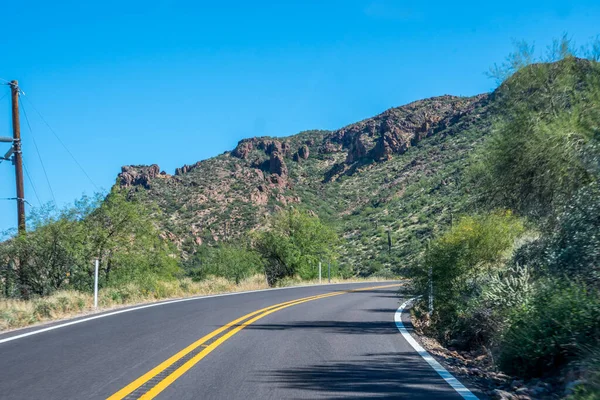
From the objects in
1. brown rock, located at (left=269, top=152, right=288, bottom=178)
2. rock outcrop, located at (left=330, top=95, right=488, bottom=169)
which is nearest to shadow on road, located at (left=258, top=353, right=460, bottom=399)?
rock outcrop, located at (left=330, top=95, right=488, bottom=169)

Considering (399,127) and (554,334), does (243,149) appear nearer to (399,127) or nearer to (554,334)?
(399,127)

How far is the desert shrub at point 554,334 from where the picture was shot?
23.3 ft

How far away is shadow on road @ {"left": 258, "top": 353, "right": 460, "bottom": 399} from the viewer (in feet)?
21.0

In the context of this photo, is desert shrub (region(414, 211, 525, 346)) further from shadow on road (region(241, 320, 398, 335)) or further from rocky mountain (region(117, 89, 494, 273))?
rocky mountain (region(117, 89, 494, 273))

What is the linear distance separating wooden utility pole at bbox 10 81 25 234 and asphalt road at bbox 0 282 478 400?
951cm

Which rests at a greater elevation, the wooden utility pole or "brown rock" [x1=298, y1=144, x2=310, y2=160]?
"brown rock" [x1=298, y1=144, x2=310, y2=160]

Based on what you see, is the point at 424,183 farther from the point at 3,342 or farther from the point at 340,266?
the point at 3,342

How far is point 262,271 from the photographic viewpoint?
3938 centimetres

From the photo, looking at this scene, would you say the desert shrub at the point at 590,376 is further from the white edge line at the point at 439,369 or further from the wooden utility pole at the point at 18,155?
the wooden utility pole at the point at 18,155

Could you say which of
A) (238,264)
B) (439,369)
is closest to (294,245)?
(238,264)

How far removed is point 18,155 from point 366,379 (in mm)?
19074

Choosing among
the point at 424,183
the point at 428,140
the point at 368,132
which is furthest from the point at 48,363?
the point at 368,132

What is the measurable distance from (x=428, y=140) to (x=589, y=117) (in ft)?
224

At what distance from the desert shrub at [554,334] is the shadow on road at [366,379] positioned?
1212 mm
